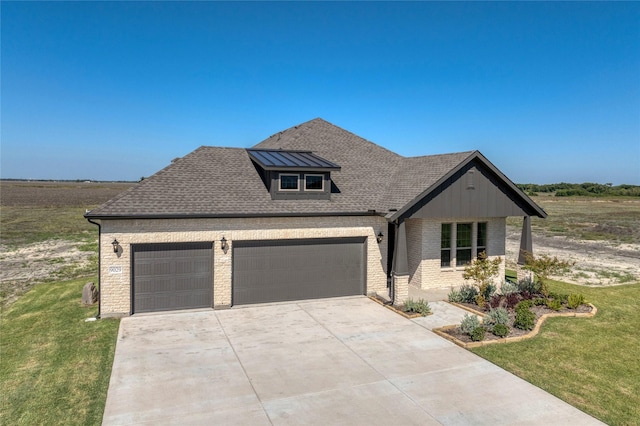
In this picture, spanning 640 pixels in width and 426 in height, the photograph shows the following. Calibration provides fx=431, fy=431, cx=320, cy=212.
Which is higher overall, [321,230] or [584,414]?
[321,230]

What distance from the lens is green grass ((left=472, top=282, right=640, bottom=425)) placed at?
8.59 meters

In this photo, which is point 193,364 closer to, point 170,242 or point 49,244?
point 170,242

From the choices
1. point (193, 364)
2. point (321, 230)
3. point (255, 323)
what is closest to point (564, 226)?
point (321, 230)

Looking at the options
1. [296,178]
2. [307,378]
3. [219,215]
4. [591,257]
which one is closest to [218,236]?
[219,215]

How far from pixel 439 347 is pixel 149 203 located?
33.3 feet

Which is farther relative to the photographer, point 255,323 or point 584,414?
point 255,323

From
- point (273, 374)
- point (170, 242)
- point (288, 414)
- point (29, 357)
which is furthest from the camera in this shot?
point (170, 242)

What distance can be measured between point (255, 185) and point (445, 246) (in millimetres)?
8333

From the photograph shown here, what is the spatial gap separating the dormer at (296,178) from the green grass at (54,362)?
23.4ft

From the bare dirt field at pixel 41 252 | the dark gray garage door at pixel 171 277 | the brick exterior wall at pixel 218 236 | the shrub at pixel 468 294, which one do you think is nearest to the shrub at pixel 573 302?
the shrub at pixel 468 294

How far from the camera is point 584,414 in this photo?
8.11 meters

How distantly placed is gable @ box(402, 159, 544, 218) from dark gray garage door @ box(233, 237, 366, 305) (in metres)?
2.94

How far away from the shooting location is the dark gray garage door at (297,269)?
50.5 feet

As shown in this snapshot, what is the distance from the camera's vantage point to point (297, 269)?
1600cm
